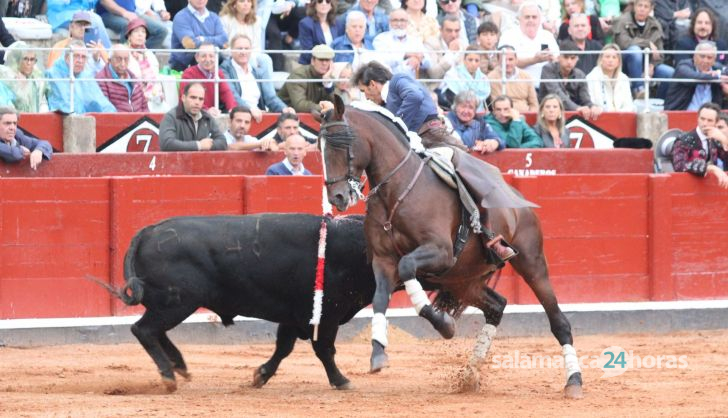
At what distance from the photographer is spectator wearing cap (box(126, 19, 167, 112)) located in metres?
12.8

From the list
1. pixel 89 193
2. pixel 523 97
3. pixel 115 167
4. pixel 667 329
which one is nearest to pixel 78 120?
pixel 115 167

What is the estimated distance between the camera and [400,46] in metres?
13.7

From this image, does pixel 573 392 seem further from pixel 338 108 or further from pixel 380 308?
pixel 338 108

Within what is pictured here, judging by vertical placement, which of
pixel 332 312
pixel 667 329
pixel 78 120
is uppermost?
pixel 78 120

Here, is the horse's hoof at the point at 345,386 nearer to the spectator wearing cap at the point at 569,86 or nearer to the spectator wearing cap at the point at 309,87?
the spectator wearing cap at the point at 309,87

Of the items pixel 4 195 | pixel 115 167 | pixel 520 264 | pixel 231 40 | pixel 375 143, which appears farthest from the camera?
pixel 231 40

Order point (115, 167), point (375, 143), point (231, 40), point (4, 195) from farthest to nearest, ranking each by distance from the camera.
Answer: point (231, 40) < point (115, 167) < point (4, 195) < point (375, 143)

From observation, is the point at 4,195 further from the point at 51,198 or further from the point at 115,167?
the point at 115,167

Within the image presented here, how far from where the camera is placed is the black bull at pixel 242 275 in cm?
832

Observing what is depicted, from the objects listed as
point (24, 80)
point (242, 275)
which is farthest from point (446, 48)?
point (242, 275)

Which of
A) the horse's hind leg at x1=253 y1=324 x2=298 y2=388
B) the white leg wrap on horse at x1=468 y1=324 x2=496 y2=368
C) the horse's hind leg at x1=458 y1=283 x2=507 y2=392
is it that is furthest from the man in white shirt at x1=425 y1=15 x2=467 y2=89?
the horse's hind leg at x1=253 y1=324 x2=298 y2=388

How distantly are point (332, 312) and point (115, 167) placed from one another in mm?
4021

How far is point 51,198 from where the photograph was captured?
423 inches

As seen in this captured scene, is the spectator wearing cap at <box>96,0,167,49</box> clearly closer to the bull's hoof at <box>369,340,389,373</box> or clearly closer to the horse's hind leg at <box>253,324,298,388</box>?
the horse's hind leg at <box>253,324,298,388</box>
